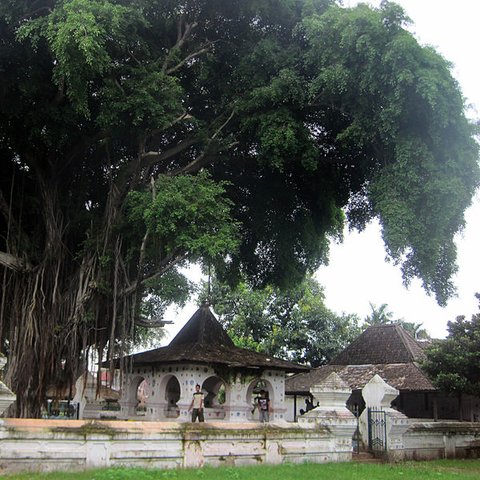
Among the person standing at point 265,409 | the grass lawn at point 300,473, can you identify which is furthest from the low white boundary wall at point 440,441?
the person standing at point 265,409

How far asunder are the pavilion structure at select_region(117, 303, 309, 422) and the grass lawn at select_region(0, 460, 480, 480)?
5916 millimetres

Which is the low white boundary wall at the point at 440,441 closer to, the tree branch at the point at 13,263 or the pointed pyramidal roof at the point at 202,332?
the pointed pyramidal roof at the point at 202,332

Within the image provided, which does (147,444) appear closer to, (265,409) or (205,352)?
(205,352)

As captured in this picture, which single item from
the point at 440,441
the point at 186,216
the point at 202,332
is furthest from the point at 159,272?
the point at 440,441

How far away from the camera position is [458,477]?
10133 mm

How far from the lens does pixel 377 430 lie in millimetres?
12898

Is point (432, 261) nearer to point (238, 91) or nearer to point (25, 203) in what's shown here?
point (238, 91)

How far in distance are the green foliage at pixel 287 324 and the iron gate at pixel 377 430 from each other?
2061cm

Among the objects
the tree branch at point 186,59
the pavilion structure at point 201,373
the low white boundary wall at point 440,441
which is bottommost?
the low white boundary wall at point 440,441

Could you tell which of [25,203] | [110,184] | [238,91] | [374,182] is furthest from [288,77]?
[25,203]

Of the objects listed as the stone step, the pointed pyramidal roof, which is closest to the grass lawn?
the stone step

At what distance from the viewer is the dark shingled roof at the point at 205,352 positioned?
1672 centimetres

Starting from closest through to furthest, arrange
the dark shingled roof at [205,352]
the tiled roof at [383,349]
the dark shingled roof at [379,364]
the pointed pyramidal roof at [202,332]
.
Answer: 1. the dark shingled roof at [205,352]
2. the pointed pyramidal roof at [202,332]
3. the dark shingled roof at [379,364]
4. the tiled roof at [383,349]

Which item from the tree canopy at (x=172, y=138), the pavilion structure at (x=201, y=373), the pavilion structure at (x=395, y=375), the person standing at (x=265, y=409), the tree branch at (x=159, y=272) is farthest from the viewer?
the pavilion structure at (x=395, y=375)
